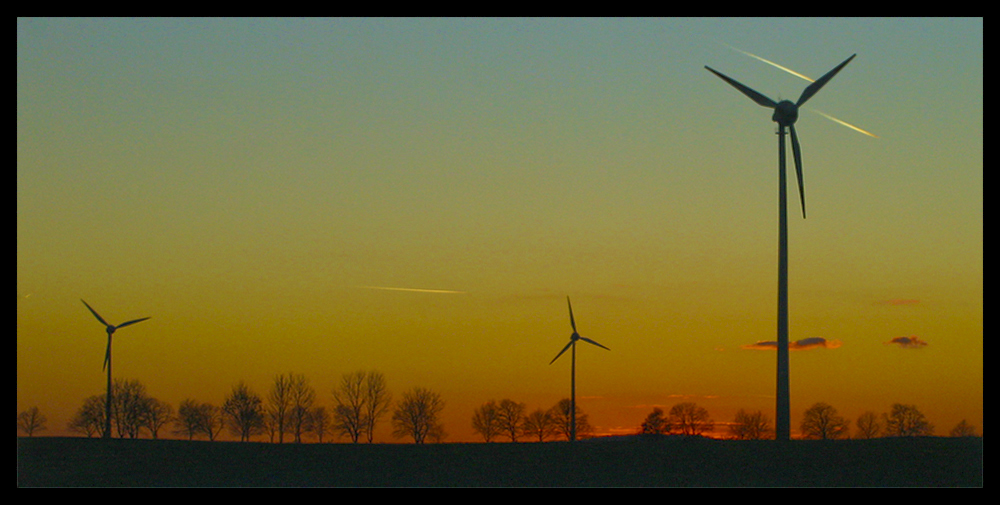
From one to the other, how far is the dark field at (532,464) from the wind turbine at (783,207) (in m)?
2.74

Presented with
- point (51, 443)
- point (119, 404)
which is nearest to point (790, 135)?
point (51, 443)

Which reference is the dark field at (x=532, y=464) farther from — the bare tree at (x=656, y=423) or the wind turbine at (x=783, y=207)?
the bare tree at (x=656, y=423)

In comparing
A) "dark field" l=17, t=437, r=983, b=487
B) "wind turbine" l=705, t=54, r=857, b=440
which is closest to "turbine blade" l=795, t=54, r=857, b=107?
"wind turbine" l=705, t=54, r=857, b=440

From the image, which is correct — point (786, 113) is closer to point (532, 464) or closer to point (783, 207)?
point (783, 207)

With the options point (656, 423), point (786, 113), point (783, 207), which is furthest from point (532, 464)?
point (656, 423)

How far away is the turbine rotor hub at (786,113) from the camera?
74000 millimetres

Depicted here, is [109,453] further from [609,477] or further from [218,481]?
[609,477]

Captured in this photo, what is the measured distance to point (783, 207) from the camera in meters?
70.7

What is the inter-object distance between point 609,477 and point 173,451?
29.1 meters

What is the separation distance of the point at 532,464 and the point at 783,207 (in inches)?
844

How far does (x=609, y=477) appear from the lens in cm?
6431

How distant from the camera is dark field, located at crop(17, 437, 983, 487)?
63.2 metres
